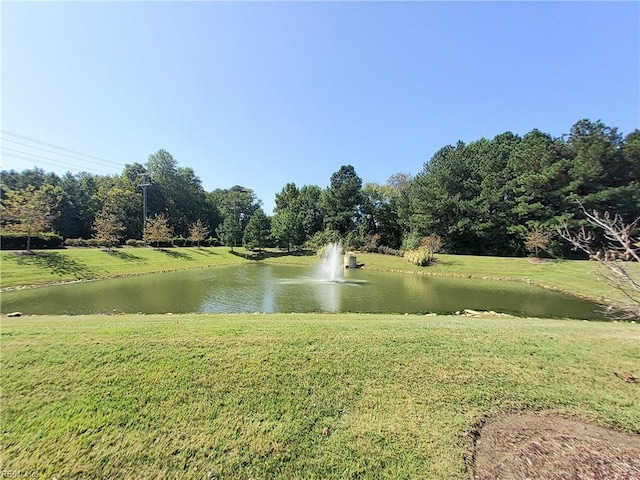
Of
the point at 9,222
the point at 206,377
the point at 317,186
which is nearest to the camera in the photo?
the point at 206,377

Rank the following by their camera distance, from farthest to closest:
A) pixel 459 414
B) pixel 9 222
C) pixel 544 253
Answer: pixel 544 253 → pixel 9 222 → pixel 459 414

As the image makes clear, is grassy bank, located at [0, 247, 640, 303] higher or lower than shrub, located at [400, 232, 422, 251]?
lower

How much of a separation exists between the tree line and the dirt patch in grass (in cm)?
1655

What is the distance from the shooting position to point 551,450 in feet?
8.72

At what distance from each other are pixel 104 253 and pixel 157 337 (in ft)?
91.6

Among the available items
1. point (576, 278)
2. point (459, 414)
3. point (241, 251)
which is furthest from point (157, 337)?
point (241, 251)

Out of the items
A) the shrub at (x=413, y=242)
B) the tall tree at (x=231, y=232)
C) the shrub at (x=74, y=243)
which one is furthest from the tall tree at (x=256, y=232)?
the shrub at (x=413, y=242)

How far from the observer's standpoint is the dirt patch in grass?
2.40 metres

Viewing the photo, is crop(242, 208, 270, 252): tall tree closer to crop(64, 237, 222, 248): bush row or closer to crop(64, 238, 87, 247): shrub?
crop(64, 237, 222, 248): bush row

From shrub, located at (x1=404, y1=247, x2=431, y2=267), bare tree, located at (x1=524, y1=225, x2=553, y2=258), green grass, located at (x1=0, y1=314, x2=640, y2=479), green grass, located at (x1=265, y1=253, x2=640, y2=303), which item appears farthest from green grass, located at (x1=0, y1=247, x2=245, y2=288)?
bare tree, located at (x1=524, y1=225, x2=553, y2=258)

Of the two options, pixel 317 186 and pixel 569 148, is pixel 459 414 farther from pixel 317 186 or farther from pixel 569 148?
pixel 317 186

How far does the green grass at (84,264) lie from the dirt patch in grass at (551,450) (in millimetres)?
22125

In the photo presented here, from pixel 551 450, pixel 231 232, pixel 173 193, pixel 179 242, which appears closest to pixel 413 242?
pixel 231 232

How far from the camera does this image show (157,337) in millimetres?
4809
